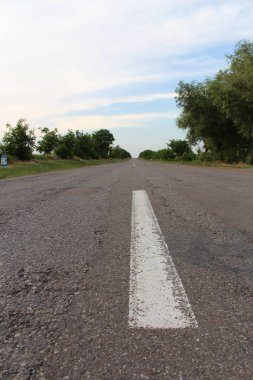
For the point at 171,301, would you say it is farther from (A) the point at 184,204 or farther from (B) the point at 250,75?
(B) the point at 250,75

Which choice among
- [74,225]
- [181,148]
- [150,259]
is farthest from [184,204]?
[181,148]

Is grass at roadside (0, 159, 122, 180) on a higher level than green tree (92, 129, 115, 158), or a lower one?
lower

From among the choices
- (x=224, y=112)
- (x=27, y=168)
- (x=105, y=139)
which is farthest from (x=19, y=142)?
(x=105, y=139)

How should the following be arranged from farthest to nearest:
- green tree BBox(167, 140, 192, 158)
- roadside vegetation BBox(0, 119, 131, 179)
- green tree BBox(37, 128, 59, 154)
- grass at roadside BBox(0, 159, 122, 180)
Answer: green tree BBox(167, 140, 192, 158)
green tree BBox(37, 128, 59, 154)
roadside vegetation BBox(0, 119, 131, 179)
grass at roadside BBox(0, 159, 122, 180)

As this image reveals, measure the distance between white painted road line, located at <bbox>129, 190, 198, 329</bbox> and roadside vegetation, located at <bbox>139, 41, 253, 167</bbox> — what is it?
22.3 meters

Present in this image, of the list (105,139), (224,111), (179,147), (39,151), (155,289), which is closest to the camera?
(155,289)

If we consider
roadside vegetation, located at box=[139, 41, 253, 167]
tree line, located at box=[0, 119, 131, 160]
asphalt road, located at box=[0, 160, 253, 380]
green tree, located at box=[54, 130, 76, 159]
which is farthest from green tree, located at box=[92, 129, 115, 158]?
asphalt road, located at box=[0, 160, 253, 380]

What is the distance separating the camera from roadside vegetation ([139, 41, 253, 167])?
2402 cm

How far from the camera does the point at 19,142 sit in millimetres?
32156

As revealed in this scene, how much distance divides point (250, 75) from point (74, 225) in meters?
22.2

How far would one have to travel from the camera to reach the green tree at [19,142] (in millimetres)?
31359

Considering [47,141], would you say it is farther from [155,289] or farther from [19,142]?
[155,289]

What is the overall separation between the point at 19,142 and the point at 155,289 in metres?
32.1

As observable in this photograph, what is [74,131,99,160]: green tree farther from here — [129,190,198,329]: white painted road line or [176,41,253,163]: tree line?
[129,190,198,329]: white painted road line
